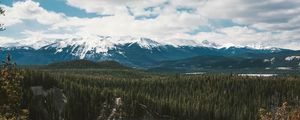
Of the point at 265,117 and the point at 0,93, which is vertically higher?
the point at 0,93

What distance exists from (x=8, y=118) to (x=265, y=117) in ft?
60.1

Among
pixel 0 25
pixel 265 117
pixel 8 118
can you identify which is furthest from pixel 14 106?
pixel 265 117

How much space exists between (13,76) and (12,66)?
102 cm

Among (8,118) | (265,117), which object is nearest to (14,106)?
(8,118)

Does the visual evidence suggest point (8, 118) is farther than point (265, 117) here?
No

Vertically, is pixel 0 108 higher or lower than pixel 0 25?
lower

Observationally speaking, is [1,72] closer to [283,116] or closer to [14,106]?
[14,106]

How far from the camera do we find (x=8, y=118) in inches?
1221

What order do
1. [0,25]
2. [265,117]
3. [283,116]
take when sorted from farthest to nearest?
[265,117], [283,116], [0,25]

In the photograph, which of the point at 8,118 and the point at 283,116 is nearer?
the point at 8,118

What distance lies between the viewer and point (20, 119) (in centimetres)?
3188

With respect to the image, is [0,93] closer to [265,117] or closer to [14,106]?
[14,106]

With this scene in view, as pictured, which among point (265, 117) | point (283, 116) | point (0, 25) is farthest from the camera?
point (265, 117)

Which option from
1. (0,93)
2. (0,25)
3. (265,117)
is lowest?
(265,117)
